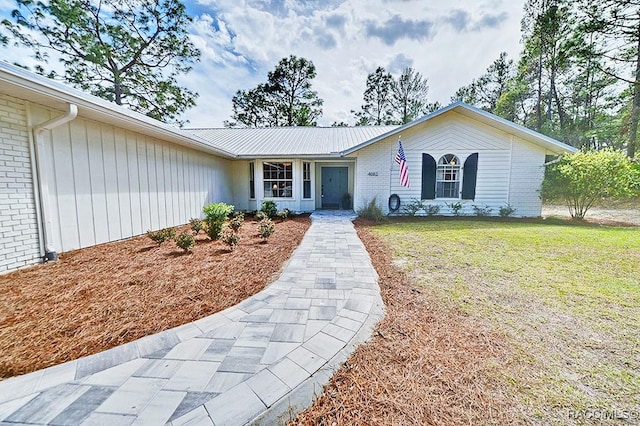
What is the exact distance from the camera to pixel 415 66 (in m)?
23.1

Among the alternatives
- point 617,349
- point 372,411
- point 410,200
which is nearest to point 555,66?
point 410,200

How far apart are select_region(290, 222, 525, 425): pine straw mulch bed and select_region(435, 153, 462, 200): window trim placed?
799 cm

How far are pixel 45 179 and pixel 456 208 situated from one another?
36.5ft

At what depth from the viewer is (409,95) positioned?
24.6 meters

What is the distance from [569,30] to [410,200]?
1503 centimetres

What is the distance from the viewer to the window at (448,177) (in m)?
9.35

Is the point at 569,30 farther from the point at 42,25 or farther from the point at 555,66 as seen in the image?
the point at 42,25

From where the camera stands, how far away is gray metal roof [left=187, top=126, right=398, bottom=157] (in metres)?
10.2

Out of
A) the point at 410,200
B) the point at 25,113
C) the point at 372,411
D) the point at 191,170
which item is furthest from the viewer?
the point at 410,200

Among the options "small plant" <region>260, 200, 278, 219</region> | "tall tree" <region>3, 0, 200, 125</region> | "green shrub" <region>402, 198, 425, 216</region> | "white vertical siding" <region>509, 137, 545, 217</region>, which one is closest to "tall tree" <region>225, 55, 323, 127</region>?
"tall tree" <region>3, 0, 200, 125</region>

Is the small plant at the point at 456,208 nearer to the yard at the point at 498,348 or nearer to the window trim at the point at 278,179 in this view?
the yard at the point at 498,348

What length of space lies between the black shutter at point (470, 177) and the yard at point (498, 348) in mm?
5283

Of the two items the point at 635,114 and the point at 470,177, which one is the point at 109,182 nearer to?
the point at 470,177

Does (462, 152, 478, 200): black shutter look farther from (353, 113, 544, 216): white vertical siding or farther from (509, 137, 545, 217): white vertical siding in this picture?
(509, 137, 545, 217): white vertical siding
